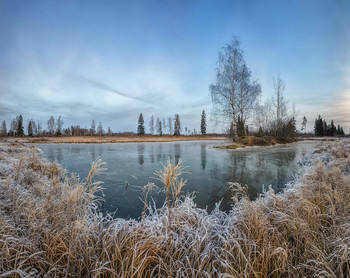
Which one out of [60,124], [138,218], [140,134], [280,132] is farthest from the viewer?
[60,124]

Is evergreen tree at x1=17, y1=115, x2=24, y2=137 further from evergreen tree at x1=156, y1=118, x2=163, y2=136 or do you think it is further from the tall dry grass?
the tall dry grass

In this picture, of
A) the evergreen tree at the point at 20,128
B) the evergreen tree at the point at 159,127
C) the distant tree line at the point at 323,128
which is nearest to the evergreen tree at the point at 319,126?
the distant tree line at the point at 323,128

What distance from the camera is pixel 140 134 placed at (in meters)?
60.0

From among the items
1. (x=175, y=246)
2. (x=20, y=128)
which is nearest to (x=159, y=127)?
(x=20, y=128)

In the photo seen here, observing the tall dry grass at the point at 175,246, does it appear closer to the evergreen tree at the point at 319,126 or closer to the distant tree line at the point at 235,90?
the distant tree line at the point at 235,90

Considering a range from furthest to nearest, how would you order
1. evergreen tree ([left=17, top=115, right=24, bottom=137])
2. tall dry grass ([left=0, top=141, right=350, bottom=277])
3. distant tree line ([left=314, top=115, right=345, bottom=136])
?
1. distant tree line ([left=314, top=115, right=345, bottom=136])
2. evergreen tree ([left=17, top=115, right=24, bottom=137])
3. tall dry grass ([left=0, top=141, right=350, bottom=277])

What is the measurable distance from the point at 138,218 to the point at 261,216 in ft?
5.88

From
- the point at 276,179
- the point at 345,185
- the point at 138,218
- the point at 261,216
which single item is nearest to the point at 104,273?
the point at 138,218

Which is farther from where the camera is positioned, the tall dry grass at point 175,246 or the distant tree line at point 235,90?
the distant tree line at point 235,90

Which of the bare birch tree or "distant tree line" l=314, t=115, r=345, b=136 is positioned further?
"distant tree line" l=314, t=115, r=345, b=136

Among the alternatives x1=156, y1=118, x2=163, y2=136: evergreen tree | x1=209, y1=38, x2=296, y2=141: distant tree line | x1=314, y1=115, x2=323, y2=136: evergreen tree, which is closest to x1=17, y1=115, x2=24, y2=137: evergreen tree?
x1=156, y1=118, x2=163, y2=136: evergreen tree

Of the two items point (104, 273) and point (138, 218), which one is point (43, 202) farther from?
point (104, 273)

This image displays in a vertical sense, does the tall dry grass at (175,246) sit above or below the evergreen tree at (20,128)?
below

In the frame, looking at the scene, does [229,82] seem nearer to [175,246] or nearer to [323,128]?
[175,246]
